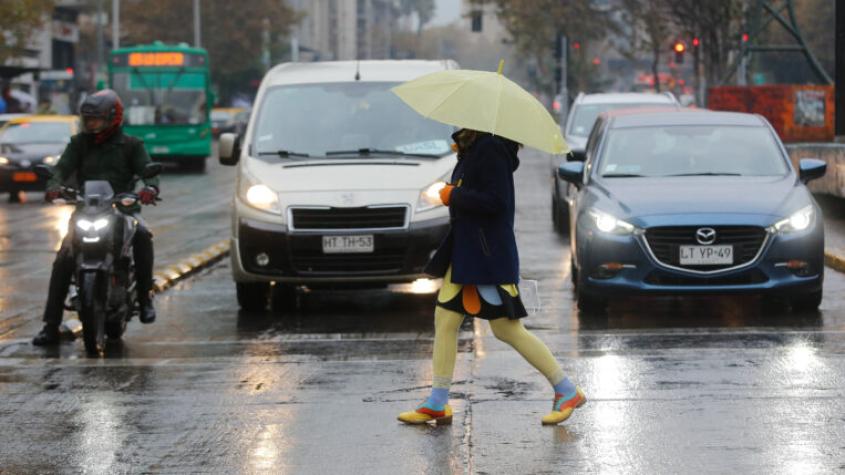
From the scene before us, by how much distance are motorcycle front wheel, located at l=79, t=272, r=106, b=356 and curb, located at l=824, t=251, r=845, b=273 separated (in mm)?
7457

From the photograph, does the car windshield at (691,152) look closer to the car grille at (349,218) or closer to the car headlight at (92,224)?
the car grille at (349,218)

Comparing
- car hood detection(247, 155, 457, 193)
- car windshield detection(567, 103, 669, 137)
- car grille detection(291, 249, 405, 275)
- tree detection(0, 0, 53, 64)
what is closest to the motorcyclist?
car grille detection(291, 249, 405, 275)

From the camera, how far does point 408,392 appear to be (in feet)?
29.8

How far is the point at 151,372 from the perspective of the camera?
9.98m

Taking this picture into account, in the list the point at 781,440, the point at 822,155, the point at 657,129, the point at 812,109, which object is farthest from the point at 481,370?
the point at 812,109

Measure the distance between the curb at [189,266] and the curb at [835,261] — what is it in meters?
6.01

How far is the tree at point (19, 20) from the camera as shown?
163ft

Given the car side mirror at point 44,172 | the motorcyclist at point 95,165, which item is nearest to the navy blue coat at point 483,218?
the motorcyclist at point 95,165

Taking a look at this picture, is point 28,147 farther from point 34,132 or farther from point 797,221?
point 797,221

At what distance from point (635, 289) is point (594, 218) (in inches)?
26.3

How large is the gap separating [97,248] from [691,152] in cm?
509

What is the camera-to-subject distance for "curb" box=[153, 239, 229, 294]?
15125 mm

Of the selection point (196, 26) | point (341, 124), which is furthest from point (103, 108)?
point (196, 26)

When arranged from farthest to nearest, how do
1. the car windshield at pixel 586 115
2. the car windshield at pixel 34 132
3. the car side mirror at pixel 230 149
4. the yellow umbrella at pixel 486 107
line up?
the car windshield at pixel 34 132, the car windshield at pixel 586 115, the car side mirror at pixel 230 149, the yellow umbrella at pixel 486 107
